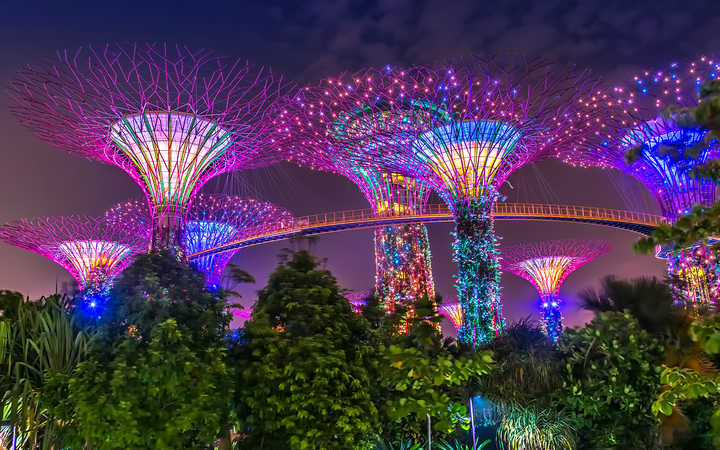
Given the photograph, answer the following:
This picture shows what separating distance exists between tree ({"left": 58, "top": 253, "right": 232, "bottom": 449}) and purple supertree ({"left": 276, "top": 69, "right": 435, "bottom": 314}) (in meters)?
5.47

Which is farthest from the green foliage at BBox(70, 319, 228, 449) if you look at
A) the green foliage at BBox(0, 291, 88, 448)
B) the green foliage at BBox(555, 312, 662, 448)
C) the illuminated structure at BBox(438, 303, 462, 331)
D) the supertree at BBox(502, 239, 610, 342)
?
the illuminated structure at BBox(438, 303, 462, 331)

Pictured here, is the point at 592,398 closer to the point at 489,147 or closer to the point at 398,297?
the point at 489,147

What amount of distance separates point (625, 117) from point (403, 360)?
2215 centimetres

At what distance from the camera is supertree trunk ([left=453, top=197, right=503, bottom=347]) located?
799 inches

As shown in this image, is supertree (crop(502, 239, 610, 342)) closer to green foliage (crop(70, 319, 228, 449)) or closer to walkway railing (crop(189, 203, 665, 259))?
walkway railing (crop(189, 203, 665, 259))

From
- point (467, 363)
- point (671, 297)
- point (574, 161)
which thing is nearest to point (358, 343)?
point (467, 363)

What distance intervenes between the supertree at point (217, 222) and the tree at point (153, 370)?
27.6 meters

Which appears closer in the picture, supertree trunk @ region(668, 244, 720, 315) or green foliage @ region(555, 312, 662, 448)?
green foliage @ region(555, 312, 662, 448)

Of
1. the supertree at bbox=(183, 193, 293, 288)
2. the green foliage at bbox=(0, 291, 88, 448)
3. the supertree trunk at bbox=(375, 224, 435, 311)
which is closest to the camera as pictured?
the green foliage at bbox=(0, 291, 88, 448)

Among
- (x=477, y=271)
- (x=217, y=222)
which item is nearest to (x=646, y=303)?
(x=477, y=271)

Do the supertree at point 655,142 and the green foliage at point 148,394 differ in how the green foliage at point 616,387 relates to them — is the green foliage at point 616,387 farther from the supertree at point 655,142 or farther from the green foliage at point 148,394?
the supertree at point 655,142

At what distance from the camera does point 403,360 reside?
4.76 meters

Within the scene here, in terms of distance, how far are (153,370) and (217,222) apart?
1211 inches

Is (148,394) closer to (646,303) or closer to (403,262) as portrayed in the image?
(646,303)
